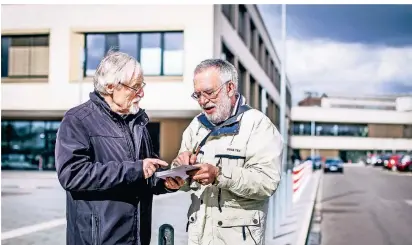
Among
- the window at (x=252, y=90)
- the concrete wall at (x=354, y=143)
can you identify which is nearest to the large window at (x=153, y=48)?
the concrete wall at (x=354, y=143)

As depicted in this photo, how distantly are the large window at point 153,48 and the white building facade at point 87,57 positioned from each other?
0.02 m

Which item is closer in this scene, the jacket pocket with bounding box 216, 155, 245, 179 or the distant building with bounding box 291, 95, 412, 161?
the jacket pocket with bounding box 216, 155, 245, 179

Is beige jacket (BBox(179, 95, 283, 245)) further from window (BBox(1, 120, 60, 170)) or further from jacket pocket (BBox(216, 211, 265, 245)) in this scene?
window (BBox(1, 120, 60, 170))

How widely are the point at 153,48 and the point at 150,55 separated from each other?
0.51 meters

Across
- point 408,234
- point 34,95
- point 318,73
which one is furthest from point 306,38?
point 34,95

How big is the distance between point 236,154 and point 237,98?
22 centimetres

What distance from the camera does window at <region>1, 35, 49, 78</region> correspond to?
19.6ft

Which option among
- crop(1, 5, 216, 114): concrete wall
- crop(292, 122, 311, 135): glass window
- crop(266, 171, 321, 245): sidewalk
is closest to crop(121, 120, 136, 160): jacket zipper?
crop(1, 5, 216, 114): concrete wall

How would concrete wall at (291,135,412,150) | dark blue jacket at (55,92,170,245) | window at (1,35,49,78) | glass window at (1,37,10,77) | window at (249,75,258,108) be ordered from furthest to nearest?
1. window at (249,75,258,108)
2. window at (1,35,49,78)
3. glass window at (1,37,10,77)
4. concrete wall at (291,135,412,150)
5. dark blue jacket at (55,92,170,245)

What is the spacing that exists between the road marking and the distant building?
115 inches

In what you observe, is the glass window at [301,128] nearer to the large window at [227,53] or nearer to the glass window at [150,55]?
the glass window at [150,55]

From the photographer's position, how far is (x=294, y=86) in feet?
14.2

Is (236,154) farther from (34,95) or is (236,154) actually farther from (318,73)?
(34,95)

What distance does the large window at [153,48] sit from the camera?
7992 mm
